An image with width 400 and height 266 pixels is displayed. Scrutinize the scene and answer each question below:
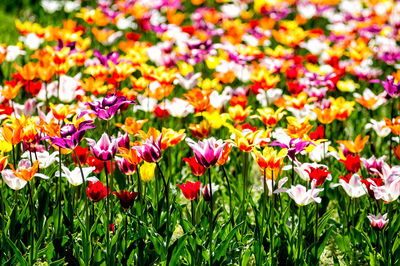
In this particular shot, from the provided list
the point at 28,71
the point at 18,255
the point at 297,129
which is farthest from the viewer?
the point at 28,71

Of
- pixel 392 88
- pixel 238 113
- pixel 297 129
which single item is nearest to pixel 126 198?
pixel 297 129

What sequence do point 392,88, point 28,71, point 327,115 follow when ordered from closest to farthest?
point 392,88, point 327,115, point 28,71

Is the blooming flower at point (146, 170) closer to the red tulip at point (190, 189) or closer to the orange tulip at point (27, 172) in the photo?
the red tulip at point (190, 189)

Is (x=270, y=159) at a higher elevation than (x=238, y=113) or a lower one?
higher

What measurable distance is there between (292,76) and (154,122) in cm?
108

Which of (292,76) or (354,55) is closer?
(292,76)

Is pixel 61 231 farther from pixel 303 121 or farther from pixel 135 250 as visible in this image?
pixel 303 121

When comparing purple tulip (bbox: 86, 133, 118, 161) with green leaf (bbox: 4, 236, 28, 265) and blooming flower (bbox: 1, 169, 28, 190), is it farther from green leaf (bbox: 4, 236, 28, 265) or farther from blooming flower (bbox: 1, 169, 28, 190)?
green leaf (bbox: 4, 236, 28, 265)

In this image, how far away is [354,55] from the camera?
411cm

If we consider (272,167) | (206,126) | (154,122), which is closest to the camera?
(272,167)

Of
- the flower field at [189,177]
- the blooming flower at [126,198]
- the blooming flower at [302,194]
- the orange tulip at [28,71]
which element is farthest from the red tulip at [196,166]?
the orange tulip at [28,71]

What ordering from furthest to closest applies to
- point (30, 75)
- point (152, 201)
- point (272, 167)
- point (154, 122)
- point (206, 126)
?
point (154, 122)
point (30, 75)
point (206, 126)
point (152, 201)
point (272, 167)

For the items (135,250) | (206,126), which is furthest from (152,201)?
(206,126)

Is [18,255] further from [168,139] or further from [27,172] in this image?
[168,139]
